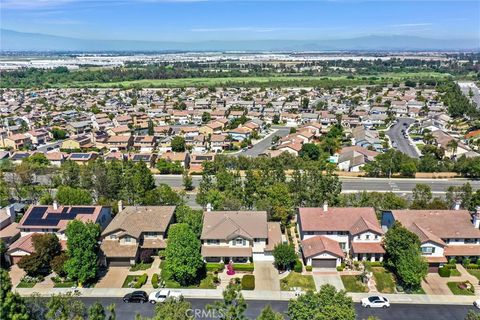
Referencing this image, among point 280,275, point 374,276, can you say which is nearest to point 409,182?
point 374,276

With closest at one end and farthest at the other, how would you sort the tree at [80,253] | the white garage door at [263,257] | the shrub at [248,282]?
the tree at [80,253]
the shrub at [248,282]
the white garage door at [263,257]

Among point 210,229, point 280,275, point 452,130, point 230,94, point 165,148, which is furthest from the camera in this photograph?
point 230,94

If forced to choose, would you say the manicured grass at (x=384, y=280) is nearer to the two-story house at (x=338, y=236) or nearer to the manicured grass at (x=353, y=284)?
the manicured grass at (x=353, y=284)

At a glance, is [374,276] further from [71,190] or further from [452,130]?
[452,130]

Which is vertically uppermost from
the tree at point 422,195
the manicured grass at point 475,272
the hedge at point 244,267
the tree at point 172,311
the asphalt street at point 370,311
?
the tree at point 172,311

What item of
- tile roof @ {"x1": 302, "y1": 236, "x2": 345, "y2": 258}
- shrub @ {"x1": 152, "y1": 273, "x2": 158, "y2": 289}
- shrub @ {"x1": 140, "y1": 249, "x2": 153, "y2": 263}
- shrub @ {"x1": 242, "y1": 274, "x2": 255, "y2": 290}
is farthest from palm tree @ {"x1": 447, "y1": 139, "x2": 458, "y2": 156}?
shrub @ {"x1": 152, "y1": 273, "x2": 158, "y2": 289}

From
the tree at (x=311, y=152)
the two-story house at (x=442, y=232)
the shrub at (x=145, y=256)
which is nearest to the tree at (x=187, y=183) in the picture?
the shrub at (x=145, y=256)

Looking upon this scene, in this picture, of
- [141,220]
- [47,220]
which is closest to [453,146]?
[141,220]

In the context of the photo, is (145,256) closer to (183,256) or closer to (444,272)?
(183,256)
